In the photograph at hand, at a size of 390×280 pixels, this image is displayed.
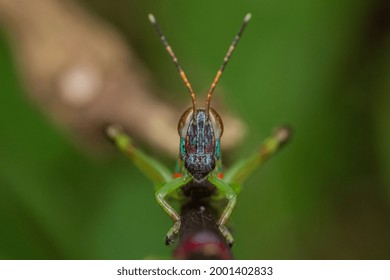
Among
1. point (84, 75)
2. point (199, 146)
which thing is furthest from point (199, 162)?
point (84, 75)

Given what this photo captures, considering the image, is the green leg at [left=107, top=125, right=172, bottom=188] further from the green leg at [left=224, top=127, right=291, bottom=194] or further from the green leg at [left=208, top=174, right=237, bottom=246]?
the green leg at [left=208, top=174, right=237, bottom=246]

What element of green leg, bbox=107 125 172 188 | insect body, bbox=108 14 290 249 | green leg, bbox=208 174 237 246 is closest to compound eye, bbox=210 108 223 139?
insect body, bbox=108 14 290 249

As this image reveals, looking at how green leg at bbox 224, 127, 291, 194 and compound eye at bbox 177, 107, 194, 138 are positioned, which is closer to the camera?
compound eye at bbox 177, 107, 194, 138

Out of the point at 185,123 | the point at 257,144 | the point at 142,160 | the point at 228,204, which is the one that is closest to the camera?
the point at 228,204

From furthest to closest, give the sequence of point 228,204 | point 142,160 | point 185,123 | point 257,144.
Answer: point 257,144 < point 142,160 < point 185,123 < point 228,204

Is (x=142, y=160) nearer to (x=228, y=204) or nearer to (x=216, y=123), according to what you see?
(x=216, y=123)

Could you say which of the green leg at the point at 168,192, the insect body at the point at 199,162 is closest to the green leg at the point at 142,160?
the insect body at the point at 199,162
